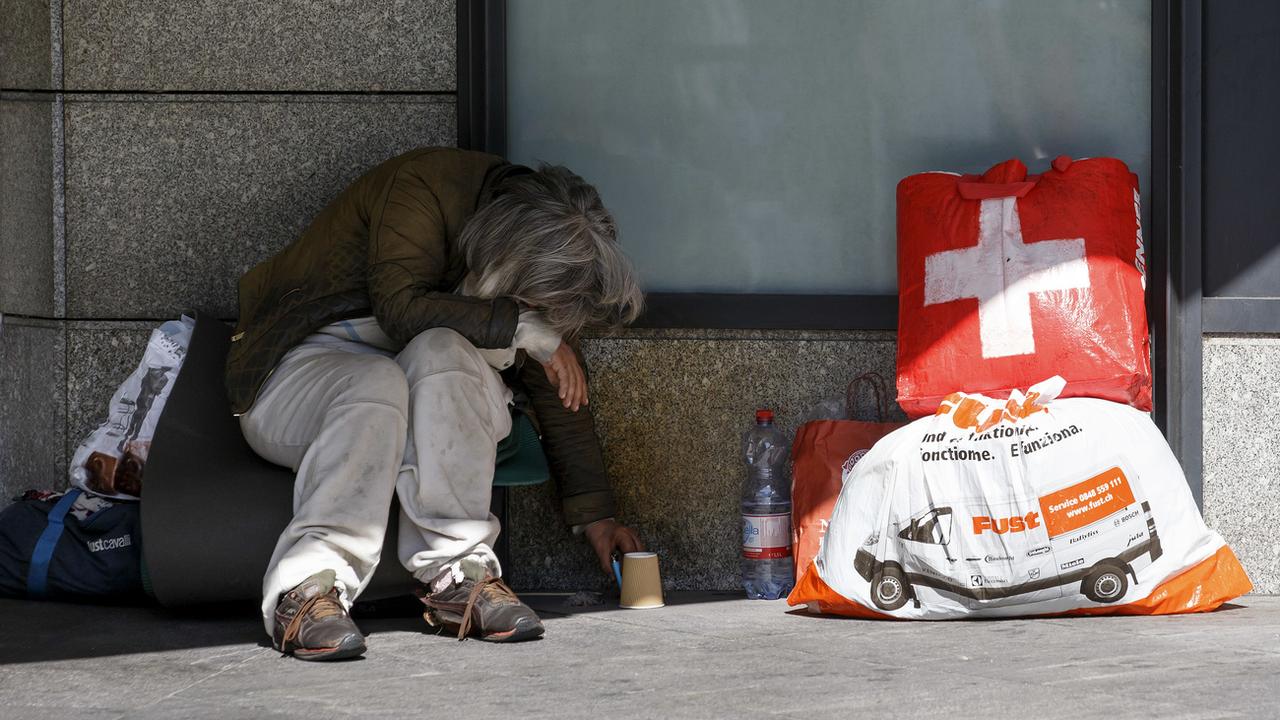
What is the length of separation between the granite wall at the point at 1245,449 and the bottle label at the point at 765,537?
109cm

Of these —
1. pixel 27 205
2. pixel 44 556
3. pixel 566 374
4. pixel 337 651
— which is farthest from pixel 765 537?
pixel 27 205

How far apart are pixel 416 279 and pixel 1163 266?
6.15 feet

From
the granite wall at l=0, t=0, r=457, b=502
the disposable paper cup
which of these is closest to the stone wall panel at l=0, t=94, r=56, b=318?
the granite wall at l=0, t=0, r=457, b=502

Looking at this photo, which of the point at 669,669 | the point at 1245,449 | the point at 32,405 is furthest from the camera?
the point at 32,405

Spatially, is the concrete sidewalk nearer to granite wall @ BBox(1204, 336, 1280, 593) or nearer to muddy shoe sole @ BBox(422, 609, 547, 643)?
muddy shoe sole @ BBox(422, 609, 547, 643)

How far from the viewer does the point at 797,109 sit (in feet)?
11.3

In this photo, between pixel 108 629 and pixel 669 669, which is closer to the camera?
pixel 669 669

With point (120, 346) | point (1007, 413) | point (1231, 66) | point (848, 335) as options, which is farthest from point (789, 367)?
point (120, 346)

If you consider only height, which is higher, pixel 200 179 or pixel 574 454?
pixel 200 179

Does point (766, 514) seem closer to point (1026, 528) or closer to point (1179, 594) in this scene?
point (1026, 528)

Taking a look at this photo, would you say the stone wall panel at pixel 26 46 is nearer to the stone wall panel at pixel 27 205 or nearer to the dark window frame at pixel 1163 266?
the stone wall panel at pixel 27 205

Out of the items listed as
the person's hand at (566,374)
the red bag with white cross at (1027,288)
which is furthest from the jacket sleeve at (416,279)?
the red bag with white cross at (1027,288)

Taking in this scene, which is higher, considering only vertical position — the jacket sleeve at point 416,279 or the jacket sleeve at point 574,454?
the jacket sleeve at point 416,279

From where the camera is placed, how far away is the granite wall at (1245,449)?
330 centimetres
